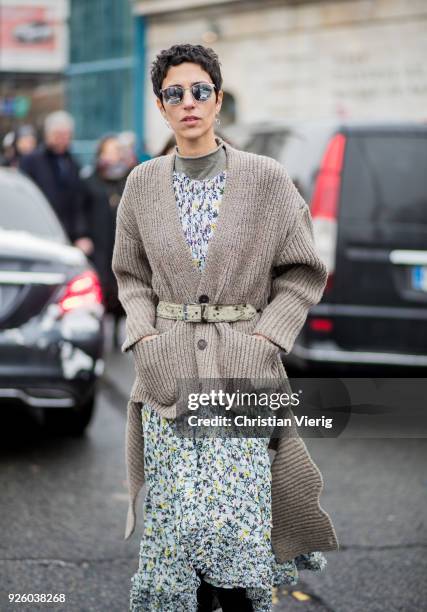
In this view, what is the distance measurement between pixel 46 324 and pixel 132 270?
8.29 ft

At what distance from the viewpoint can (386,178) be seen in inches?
263

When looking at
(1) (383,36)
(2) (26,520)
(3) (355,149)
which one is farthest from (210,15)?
(2) (26,520)

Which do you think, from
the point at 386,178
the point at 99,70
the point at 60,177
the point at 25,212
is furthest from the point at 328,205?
the point at 99,70

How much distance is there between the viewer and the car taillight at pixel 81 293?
573 cm

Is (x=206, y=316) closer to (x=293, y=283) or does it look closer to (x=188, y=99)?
(x=293, y=283)

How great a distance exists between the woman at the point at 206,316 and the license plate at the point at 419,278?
3567 millimetres

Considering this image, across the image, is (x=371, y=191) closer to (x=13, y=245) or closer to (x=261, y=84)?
(x=13, y=245)

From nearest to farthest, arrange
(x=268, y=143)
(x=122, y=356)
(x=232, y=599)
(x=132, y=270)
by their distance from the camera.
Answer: (x=232, y=599) < (x=132, y=270) < (x=268, y=143) < (x=122, y=356)

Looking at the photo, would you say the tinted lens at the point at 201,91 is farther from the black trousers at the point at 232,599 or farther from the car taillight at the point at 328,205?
the car taillight at the point at 328,205

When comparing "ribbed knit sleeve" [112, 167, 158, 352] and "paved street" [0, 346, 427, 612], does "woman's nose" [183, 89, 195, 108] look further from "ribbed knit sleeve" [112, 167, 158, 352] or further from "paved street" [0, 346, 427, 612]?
"paved street" [0, 346, 427, 612]

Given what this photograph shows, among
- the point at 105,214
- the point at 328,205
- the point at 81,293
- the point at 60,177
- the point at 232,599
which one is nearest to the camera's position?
the point at 232,599

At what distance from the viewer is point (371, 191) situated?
6.63m

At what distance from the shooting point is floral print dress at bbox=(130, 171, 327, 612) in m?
2.98

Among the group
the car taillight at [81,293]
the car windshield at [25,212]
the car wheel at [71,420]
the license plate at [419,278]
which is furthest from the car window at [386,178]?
the car wheel at [71,420]
